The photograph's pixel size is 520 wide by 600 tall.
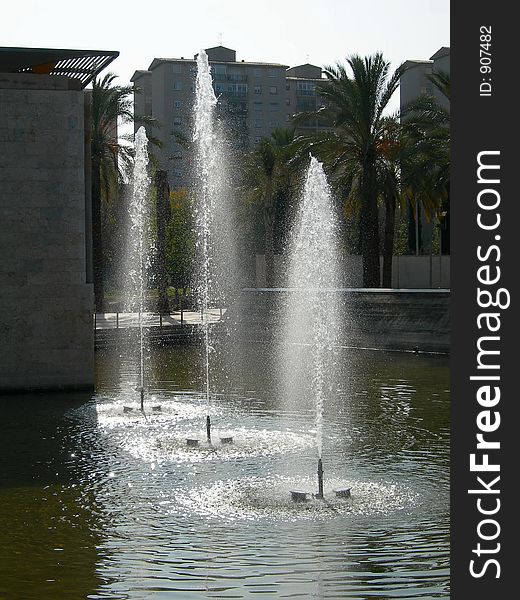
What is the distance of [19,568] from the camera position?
7.52 m

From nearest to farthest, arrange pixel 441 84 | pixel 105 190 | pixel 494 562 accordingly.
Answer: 1. pixel 494 562
2. pixel 441 84
3. pixel 105 190

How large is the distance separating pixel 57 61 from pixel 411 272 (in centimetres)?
2157

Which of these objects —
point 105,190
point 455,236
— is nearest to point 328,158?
point 105,190

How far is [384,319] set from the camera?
26172 mm

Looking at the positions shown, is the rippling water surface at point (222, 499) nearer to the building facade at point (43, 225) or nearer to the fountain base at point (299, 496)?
the fountain base at point (299, 496)

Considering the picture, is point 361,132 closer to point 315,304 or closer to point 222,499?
point 315,304

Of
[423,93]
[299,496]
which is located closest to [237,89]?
[423,93]

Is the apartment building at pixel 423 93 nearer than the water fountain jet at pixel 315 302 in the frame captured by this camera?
No

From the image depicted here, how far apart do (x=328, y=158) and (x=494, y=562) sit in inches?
1049

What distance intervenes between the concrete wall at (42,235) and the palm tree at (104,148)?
46.2 ft

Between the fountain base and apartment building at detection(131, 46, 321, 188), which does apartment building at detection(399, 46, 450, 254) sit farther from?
the fountain base

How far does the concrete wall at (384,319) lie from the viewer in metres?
24.8

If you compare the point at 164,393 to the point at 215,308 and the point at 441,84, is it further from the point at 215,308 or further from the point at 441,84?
the point at 215,308

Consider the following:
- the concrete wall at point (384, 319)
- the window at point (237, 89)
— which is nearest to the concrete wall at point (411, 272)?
the concrete wall at point (384, 319)
